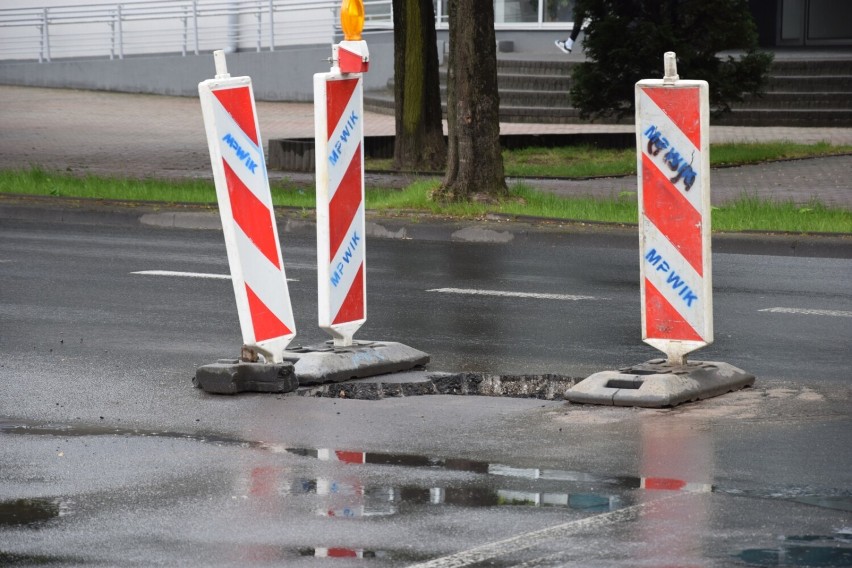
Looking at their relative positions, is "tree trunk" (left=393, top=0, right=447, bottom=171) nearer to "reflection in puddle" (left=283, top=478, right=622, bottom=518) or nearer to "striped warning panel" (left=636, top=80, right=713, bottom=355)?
"striped warning panel" (left=636, top=80, right=713, bottom=355)

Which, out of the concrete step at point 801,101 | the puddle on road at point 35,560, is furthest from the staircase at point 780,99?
the puddle on road at point 35,560

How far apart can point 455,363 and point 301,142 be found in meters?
14.0

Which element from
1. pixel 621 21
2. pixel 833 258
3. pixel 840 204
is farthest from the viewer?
pixel 621 21

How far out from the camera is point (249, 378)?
27.2 ft

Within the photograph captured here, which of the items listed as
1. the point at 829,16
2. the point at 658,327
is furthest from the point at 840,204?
the point at 829,16

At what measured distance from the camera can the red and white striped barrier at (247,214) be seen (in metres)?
8.20

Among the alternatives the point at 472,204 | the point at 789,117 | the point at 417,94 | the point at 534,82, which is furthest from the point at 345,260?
the point at 534,82

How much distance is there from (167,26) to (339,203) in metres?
34.3

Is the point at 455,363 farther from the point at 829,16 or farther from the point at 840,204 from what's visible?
the point at 829,16

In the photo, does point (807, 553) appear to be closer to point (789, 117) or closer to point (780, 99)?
point (789, 117)

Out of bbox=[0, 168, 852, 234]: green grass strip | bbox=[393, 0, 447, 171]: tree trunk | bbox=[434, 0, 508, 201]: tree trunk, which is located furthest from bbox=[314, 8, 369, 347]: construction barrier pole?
bbox=[393, 0, 447, 171]: tree trunk

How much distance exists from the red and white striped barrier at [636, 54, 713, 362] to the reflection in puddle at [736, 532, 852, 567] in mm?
2684

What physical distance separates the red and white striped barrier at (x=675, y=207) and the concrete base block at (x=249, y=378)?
1822 mm

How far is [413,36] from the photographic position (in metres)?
22.2
